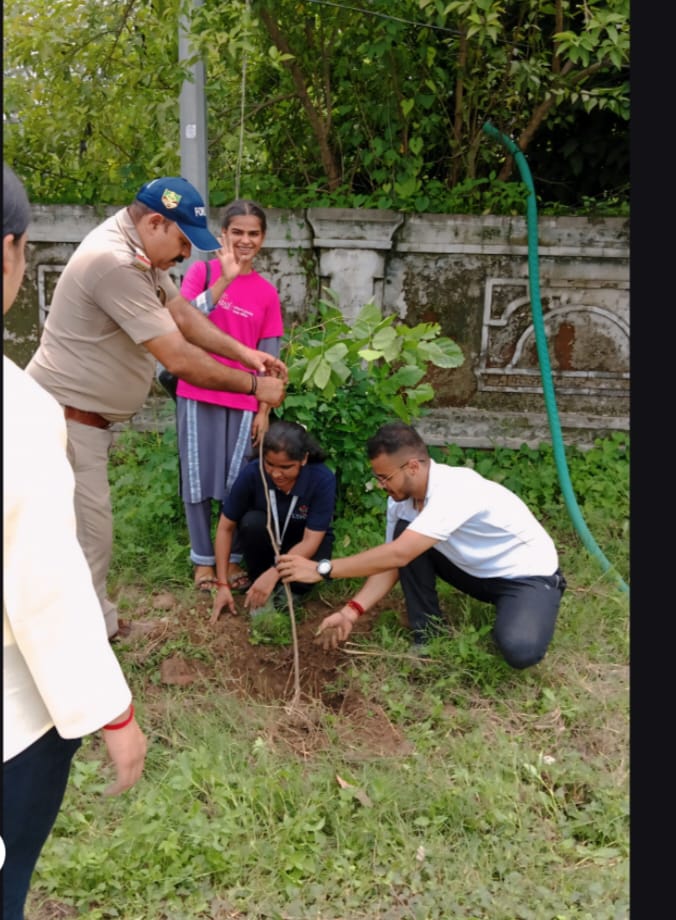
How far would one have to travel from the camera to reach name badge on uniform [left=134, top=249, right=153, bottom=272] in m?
3.44

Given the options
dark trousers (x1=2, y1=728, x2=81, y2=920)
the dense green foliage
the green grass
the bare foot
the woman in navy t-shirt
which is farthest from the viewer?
the dense green foliage

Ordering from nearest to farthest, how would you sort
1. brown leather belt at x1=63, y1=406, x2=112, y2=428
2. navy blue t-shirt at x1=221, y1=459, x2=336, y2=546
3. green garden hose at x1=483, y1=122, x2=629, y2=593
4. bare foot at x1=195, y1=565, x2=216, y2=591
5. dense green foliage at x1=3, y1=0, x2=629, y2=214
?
1. brown leather belt at x1=63, y1=406, x2=112, y2=428
2. navy blue t-shirt at x1=221, y1=459, x2=336, y2=546
3. bare foot at x1=195, y1=565, x2=216, y2=591
4. green garden hose at x1=483, y1=122, x2=629, y2=593
5. dense green foliage at x1=3, y1=0, x2=629, y2=214

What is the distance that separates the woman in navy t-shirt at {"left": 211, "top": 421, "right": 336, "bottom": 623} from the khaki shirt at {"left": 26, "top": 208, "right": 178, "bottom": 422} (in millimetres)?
671

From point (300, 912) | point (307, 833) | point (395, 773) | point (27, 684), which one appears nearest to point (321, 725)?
point (395, 773)

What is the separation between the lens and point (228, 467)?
4438 mm

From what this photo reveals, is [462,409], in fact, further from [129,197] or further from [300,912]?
[300,912]

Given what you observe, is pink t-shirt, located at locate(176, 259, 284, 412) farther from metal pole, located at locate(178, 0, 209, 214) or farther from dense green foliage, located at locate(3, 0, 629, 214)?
dense green foliage, located at locate(3, 0, 629, 214)

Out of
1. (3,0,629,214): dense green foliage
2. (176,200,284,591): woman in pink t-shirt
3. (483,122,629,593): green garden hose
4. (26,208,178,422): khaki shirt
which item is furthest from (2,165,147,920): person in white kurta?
(3,0,629,214): dense green foliage

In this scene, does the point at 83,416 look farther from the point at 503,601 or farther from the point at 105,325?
the point at 503,601

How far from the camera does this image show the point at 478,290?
589 centimetres

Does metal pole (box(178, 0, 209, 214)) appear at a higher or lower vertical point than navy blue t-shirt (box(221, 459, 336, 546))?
higher

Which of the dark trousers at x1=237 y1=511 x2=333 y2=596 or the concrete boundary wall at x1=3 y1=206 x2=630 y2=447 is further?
the concrete boundary wall at x1=3 y1=206 x2=630 y2=447

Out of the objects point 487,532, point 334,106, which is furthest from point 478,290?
point 487,532

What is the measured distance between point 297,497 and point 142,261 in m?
1.28
